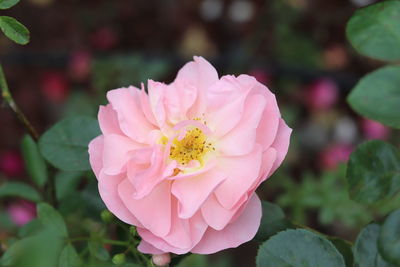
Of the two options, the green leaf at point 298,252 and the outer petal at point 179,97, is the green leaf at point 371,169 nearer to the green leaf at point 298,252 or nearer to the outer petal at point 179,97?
the green leaf at point 298,252

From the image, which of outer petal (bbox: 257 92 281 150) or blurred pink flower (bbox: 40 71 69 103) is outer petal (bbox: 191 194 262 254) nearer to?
outer petal (bbox: 257 92 281 150)

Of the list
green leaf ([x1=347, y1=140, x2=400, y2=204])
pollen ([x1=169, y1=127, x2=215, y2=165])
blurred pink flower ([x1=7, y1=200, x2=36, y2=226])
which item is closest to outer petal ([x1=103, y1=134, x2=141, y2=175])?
pollen ([x1=169, y1=127, x2=215, y2=165])

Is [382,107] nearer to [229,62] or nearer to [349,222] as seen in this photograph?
[349,222]

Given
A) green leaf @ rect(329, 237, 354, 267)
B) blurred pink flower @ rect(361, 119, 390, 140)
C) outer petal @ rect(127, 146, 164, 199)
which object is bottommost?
blurred pink flower @ rect(361, 119, 390, 140)

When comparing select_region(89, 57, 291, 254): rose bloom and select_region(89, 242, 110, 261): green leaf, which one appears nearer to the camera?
select_region(89, 57, 291, 254): rose bloom

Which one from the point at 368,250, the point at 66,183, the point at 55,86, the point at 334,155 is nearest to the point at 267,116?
the point at 368,250

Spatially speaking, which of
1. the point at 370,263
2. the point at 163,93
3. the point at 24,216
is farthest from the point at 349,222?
the point at 24,216
